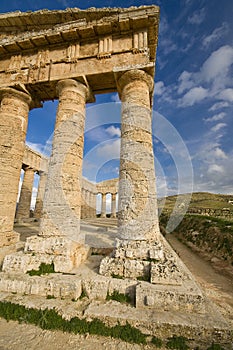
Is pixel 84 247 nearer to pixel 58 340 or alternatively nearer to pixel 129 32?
pixel 58 340

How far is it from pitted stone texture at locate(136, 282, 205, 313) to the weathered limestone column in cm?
228

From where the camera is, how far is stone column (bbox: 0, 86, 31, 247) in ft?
22.4

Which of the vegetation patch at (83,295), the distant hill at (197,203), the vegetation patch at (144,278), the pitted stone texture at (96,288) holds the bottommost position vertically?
the vegetation patch at (83,295)

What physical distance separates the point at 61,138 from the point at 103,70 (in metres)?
3.09

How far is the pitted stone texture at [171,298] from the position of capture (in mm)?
3529

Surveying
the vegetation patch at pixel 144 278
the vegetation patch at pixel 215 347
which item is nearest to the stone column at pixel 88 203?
the vegetation patch at pixel 144 278

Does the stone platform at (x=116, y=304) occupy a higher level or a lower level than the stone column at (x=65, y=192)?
lower

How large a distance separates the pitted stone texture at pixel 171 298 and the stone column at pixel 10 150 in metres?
5.56

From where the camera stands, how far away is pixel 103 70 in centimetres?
673

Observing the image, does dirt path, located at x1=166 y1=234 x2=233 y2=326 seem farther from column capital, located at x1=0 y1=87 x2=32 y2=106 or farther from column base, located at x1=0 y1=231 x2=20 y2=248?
column capital, located at x1=0 y1=87 x2=32 y2=106

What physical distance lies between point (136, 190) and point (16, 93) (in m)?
6.51

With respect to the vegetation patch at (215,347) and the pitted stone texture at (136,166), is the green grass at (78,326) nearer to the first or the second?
the vegetation patch at (215,347)

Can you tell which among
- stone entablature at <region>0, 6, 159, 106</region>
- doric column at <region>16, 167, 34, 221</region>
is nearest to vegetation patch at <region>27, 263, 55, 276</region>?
stone entablature at <region>0, 6, 159, 106</region>

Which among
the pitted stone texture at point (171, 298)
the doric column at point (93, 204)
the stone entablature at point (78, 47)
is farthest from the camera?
the doric column at point (93, 204)
